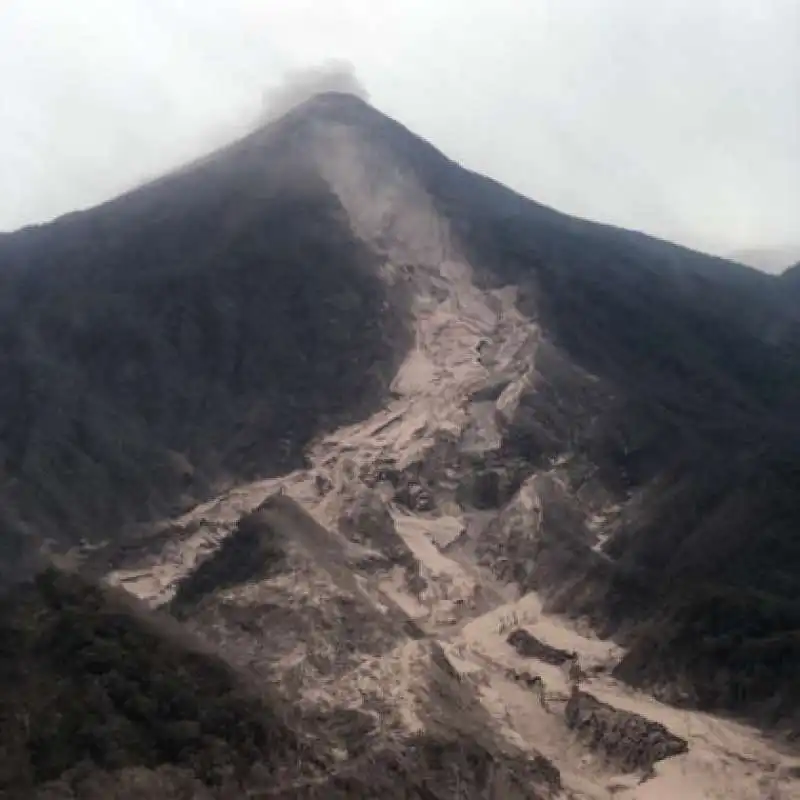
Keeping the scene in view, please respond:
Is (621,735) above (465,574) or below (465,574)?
below

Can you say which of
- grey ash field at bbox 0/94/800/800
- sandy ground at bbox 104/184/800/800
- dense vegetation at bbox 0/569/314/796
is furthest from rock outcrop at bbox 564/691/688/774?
dense vegetation at bbox 0/569/314/796

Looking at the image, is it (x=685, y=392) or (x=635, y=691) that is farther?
(x=685, y=392)

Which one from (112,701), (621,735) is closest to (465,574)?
(621,735)

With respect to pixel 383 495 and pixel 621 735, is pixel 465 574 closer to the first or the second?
pixel 383 495

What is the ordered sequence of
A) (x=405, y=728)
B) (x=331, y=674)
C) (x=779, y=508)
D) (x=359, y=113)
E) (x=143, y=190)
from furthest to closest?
1. (x=359, y=113)
2. (x=143, y=190)
3. (x=779, y=508)
4. (x=331, y=674)
5. (x=405, y=728)

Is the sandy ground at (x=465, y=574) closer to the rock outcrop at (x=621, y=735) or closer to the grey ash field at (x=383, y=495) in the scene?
the grey ash field at (x=383, y=495)

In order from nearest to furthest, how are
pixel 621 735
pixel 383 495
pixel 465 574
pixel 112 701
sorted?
1. pixel 112 701
2. pixel 621 735
3. pixel 465 574
4. pixel 383 495

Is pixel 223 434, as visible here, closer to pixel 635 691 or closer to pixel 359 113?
pixel 635 691

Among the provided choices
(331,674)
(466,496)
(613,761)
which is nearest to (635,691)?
(613,761)
